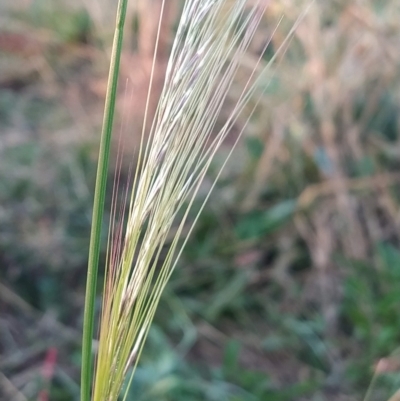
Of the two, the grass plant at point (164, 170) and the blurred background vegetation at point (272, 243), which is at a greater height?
the grass plant at point (164, 170)

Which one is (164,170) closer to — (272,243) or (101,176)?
(101,176)

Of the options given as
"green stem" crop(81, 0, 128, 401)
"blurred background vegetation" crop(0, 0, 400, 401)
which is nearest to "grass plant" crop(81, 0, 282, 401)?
"green stem" crop(81, 0, 128, 401)

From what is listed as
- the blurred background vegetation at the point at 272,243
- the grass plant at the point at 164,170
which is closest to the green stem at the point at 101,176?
the grass plant at the point at 164,170

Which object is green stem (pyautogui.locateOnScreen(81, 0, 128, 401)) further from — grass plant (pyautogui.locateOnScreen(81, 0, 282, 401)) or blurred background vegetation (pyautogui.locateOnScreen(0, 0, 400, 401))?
blurred background vegetation (pyautogui.locateOnScreen(0, 0, 400, 401))

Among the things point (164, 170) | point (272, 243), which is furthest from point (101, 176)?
point (272, 243)

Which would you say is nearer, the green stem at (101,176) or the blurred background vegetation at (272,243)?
the green stem at (101,176)

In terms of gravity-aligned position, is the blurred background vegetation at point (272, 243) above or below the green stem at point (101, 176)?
below

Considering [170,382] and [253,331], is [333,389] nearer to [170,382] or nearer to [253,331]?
[253,331]

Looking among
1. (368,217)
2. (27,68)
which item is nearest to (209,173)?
(368,217)

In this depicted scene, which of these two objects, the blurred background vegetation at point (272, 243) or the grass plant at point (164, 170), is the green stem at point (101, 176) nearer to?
the grass plant at point (164, 170)
